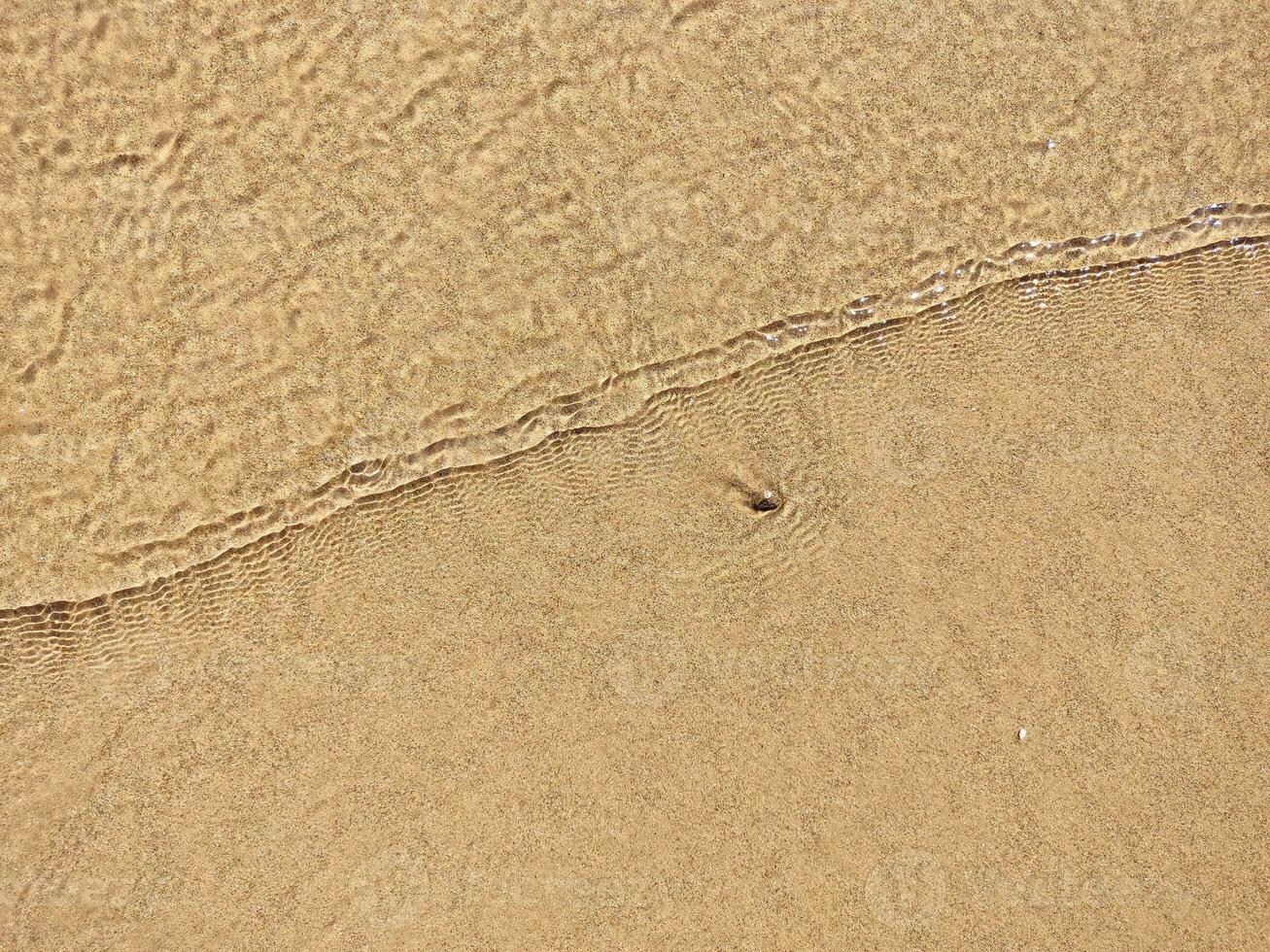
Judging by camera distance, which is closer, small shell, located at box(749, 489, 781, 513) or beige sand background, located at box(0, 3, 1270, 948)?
beige sand background, located at box(0, 3, 1270, 948)

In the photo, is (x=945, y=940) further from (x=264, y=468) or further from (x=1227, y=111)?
(x=1227, y=111)

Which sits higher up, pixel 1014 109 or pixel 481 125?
pixel 1014 109

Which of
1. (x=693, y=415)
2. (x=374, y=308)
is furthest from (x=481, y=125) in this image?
(x=693, y=415)

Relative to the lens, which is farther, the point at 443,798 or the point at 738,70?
the point at 738,70

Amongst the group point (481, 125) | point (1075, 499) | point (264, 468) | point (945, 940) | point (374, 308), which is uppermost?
point (481, 125)

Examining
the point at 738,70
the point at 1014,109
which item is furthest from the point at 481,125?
the point at 1014,109

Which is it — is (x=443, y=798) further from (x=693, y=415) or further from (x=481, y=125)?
(x=481, y=125)

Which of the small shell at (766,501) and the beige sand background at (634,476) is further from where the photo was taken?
the small shell at (766,501)
